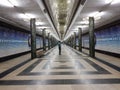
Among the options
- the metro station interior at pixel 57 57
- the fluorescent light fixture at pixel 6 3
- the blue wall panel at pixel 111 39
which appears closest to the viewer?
the metro station interior at pixel 57 57

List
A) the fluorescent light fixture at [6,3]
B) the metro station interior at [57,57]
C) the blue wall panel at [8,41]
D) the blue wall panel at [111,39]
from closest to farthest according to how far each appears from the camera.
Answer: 1. the metro station interior at [57,57]
2. the fluorescent light fixture at [6,3]
3. the blue wall panel at [8,41]
4. the blue wall panel at [111,39]

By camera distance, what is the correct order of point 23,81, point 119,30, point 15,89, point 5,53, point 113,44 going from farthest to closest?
point 113,44 → point 119,30 → point 5,53 → point 23,81 → point 15,89

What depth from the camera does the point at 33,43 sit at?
1945 centimetres

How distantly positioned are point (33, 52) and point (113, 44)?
8374 millimetres

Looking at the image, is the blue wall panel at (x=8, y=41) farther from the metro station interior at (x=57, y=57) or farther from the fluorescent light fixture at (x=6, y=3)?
the fluorescent light fixture at (x=6, y=3)

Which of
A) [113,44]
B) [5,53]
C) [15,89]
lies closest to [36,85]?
[15,89]

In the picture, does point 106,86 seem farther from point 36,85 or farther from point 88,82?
point 36,85

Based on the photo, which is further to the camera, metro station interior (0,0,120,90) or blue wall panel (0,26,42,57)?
blue wall panel (0,26,42,57)

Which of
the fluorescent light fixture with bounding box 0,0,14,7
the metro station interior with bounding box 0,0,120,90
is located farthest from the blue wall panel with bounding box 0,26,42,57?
the fluorescent light fixture with bounding box 0,0,14,7

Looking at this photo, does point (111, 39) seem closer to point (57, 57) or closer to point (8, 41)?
point (57, 57)

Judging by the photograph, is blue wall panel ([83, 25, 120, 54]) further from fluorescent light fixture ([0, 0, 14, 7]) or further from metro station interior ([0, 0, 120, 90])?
fluorescent light fixture ([0, 0, 14, 7])

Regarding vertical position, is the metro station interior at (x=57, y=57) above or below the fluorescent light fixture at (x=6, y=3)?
below

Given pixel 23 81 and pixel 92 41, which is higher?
pixel 92 41

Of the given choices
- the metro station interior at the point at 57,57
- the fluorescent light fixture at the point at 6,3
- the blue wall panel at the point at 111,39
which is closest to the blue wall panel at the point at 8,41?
the metro station interior at the point at 57,57
